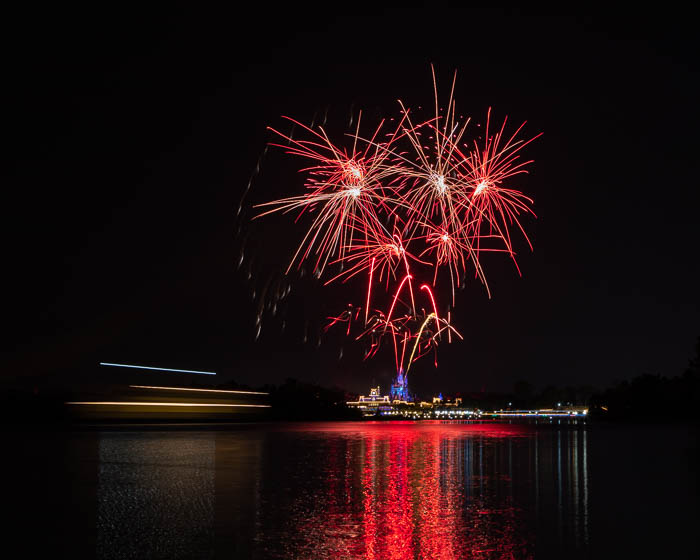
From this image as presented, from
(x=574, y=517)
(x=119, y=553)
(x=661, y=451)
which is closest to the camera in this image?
(x=119, y=553)

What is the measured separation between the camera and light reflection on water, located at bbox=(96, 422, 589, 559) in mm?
6750

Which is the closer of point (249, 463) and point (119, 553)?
point (119, 553)

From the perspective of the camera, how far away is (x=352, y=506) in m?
9.21

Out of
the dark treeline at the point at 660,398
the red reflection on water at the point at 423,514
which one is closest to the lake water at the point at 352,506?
the red reflection on water at the point at 423,514

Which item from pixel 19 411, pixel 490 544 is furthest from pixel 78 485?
pixel 19 411

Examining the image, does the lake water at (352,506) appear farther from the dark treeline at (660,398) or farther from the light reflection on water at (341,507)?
the dark treeline at (660,398)

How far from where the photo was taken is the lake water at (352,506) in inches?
267

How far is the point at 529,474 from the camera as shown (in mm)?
13500

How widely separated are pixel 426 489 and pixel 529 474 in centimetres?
350

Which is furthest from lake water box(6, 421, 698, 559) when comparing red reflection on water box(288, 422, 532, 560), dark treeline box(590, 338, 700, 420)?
dark treeline box(590, 338, 700, 420)

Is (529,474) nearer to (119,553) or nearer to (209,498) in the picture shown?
(209,498)

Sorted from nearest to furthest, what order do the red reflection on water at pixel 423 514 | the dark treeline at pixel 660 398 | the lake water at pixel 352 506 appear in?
the red reflection on water at pixel 423 514, the lake water at pixel 352 506, the dark treeline at pixel 660 398

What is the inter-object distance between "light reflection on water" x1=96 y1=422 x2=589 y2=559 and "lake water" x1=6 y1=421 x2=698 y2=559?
23 millimetres

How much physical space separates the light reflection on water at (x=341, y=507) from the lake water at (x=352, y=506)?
23 mm
